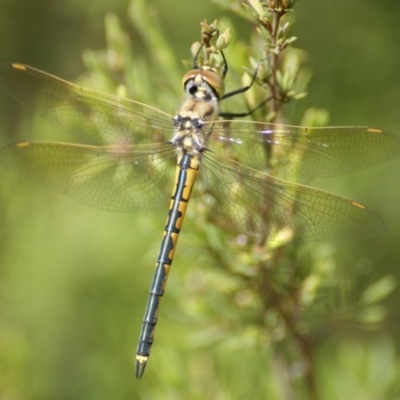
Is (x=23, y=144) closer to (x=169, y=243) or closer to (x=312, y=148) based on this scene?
(x=169, y=243)

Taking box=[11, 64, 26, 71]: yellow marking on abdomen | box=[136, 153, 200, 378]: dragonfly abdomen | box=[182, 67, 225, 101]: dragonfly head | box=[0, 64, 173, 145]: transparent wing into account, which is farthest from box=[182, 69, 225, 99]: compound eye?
box=[11, 64, 26, 71]: yellow marking on abdomen

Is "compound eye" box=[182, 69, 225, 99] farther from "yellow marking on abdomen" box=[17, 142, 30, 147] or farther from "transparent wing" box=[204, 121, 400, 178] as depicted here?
"yellow marking on abdomen" box=[17, 142, 30, 147]

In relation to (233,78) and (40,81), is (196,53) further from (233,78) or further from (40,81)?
(40,81)

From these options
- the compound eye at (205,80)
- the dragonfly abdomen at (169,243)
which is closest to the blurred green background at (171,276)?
the dragonfly abdomen at (169,243)

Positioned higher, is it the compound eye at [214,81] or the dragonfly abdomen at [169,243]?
the compound eye at [214,81]

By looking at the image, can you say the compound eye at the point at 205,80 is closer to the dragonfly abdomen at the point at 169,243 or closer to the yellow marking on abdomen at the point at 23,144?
the dragonfly abdomen at the point at 169,243

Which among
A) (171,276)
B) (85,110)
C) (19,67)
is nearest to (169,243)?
(171,276)

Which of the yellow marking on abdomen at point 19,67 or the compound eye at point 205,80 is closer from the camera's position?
the compound eye at point 205,80
